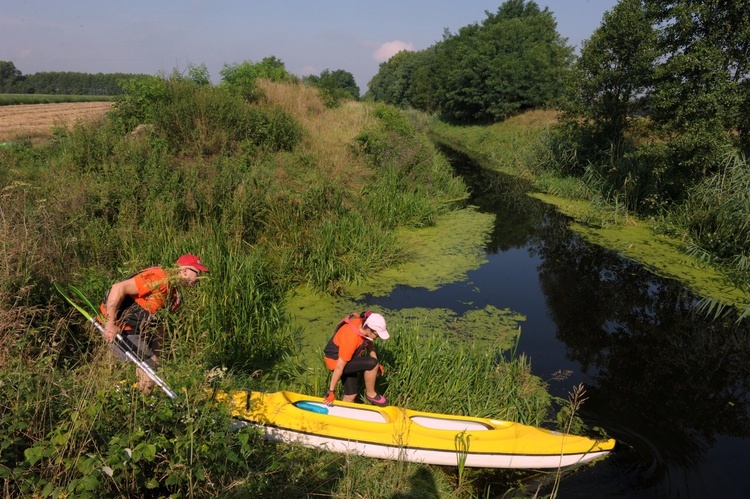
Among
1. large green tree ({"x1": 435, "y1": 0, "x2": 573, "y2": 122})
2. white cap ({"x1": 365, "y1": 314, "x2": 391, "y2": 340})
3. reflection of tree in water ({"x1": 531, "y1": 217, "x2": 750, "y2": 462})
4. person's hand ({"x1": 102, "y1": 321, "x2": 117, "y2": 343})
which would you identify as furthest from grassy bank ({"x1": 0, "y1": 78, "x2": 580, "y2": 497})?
large green tree ({"x1": 435, "y1": 0, "x2": 573, "y2": 122})

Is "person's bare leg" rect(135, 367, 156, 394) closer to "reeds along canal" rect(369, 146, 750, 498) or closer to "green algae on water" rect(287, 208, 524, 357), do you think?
"green algae on water" rect(287, 208, 524, 357)

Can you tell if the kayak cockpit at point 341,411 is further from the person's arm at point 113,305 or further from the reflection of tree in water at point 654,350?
the reflection of tree in water at point 654,350

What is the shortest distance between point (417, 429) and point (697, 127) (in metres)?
8.05

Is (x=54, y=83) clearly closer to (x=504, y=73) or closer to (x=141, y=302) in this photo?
(x=504, y=73)

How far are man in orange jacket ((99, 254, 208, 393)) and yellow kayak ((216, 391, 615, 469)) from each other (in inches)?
33.3

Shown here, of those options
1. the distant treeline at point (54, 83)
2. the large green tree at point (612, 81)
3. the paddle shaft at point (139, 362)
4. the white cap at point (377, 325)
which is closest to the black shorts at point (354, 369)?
the white cap at point (377, 325)

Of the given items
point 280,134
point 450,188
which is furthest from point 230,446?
point 450,188

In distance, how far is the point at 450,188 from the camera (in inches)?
495

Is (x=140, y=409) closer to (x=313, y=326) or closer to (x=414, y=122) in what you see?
(x=313, y=326)

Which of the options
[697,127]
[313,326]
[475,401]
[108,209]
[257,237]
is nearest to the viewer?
[475,401]

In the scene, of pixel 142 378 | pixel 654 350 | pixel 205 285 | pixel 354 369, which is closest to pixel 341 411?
pixel 354 369

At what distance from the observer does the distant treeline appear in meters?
64.9

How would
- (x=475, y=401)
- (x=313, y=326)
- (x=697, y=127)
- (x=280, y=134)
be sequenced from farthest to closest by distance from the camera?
(x=280, y=134) → (x=697, y=127) → (x=313, y=326) → (x=475, y=401)

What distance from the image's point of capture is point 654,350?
5.56 metres
